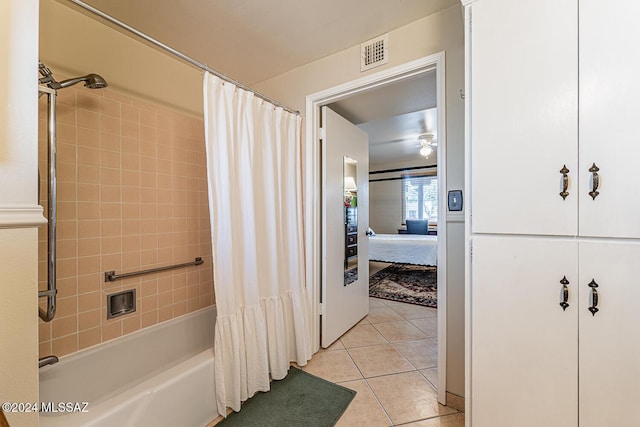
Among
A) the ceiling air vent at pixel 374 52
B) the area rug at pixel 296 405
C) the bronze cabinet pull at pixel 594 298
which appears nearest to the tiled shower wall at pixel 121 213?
the area rug at pixel 296 405

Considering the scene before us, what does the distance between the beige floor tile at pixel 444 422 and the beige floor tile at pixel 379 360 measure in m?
0.44

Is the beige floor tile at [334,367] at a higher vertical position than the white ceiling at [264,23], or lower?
lower

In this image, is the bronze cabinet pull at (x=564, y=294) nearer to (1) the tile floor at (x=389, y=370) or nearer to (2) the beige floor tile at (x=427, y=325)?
(1) the tile floor at (x=389, y=370)

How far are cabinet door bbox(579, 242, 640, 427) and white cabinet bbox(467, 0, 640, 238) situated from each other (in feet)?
0.30

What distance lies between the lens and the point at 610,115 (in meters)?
0.79

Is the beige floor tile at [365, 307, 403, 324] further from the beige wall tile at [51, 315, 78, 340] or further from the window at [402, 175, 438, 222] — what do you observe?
the window at [402, 175, 438, 222]

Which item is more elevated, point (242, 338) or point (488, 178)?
point (488, 178)

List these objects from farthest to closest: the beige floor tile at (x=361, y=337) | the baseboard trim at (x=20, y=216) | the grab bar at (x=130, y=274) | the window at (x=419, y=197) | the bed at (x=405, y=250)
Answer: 1. the window at (x=419, y=197)
2. the bed at (x=405, y=250)
3. the beige floor tile at (x=361, y=337)
4. the grab bar at (x=130, y=274)
5. the baseboard trim at (x=20, y=216)

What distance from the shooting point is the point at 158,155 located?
1.79 metres

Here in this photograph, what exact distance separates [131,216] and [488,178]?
2.08 m

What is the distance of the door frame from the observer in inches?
57.7

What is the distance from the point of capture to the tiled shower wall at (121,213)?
1358 mm

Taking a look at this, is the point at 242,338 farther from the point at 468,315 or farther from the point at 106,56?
the point at 106,56

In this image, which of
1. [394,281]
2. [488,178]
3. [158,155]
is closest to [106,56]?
[158,155]
